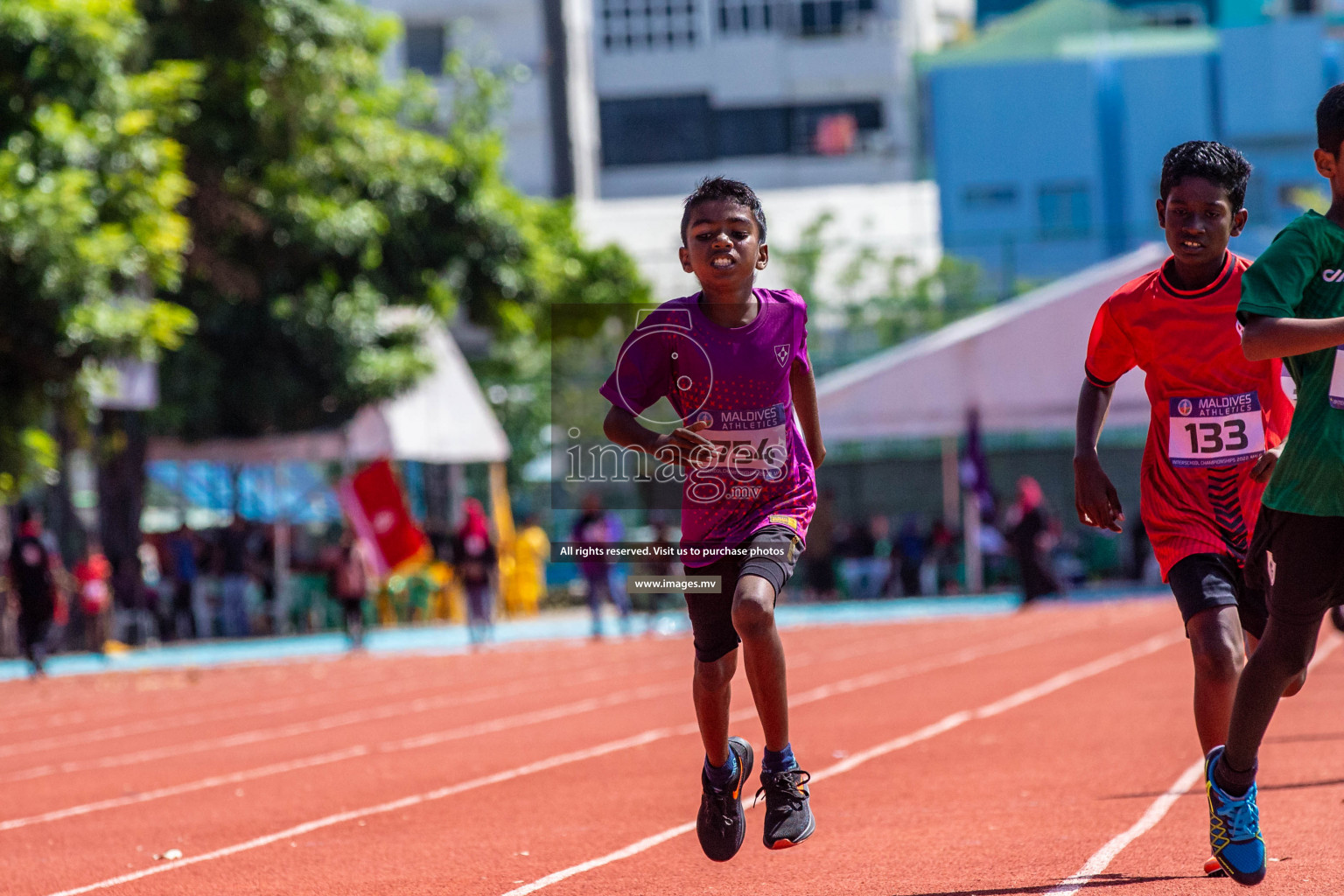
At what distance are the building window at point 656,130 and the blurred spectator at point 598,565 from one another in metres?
36.2

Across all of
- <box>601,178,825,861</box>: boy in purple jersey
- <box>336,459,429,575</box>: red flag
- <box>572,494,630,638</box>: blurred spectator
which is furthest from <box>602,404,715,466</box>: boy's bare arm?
<box>336,459,429,575</box>: red flag

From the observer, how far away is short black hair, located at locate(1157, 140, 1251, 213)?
530cm

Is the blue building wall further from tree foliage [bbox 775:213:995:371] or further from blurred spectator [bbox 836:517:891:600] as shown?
blurred spectator [bbox 836:517:891:600]

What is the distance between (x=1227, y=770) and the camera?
4859 mm

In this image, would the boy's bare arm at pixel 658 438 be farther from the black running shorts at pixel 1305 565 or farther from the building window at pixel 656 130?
the building window at pixel 656 130

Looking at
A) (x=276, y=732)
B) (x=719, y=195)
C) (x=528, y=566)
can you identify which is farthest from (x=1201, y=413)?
(x=528, y=566)

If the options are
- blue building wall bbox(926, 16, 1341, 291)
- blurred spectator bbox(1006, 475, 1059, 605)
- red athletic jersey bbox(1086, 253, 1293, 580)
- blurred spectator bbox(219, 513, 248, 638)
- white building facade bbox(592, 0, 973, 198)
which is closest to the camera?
red athletic jersey bbox(1086, 253, 1293, 580)

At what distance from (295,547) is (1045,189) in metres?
22.7

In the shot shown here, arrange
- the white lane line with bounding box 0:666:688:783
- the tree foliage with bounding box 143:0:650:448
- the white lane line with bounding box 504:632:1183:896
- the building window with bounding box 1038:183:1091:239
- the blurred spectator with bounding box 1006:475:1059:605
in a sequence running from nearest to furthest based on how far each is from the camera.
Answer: the white lane line with bounding box 504:632:1183:896, the white lane line with bounding box 0:666:688:783, the tree foliage with bounding box 143:0:650:448, the blurred spectator with bounding box 1006:475:1059:605, the building window with bounding box 1038:183:1091:239

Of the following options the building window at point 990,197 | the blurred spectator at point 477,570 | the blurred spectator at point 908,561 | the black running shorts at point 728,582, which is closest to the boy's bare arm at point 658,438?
the black running shorts at point 728,582

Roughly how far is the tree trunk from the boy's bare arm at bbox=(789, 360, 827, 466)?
20980 mm

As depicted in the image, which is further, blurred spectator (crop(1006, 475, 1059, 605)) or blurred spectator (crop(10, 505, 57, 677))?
blurred spectator (crop(1006, 475, 1059, 605))

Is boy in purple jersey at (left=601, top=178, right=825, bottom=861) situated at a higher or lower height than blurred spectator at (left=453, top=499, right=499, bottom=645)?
higher

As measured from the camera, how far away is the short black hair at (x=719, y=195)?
5.48 metres
